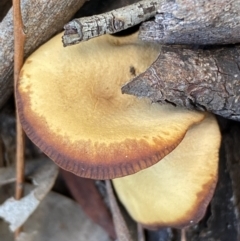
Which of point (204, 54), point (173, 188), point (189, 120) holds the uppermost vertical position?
point (204, 54)

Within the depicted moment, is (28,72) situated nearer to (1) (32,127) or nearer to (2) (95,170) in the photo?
(1) (32,127)

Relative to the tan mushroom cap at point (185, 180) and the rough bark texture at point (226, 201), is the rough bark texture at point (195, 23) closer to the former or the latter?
the tan mushroom cap at point (185, 180)

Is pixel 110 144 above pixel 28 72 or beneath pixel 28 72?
beneath

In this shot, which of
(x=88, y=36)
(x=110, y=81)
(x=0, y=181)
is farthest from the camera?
(x=0, y=181)

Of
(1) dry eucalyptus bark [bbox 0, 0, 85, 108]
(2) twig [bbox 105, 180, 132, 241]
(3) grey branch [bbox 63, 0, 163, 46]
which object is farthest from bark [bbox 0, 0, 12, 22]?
(2) twig [bbox 105, 180, 132, 241]

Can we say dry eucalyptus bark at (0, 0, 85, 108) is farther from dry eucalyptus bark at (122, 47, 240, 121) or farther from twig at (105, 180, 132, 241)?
twig at (105, 180, 132, 241)

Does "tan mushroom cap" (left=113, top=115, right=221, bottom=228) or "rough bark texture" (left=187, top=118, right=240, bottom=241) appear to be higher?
"tan mushroom cap" (left=113, top=115, right=221, bottom=228)

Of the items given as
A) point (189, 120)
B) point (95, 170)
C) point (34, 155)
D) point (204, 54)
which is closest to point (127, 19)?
point (204, 54)

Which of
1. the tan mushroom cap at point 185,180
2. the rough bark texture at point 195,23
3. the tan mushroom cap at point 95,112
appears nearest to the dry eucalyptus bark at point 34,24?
the tan mushroom cap at point 95,112
